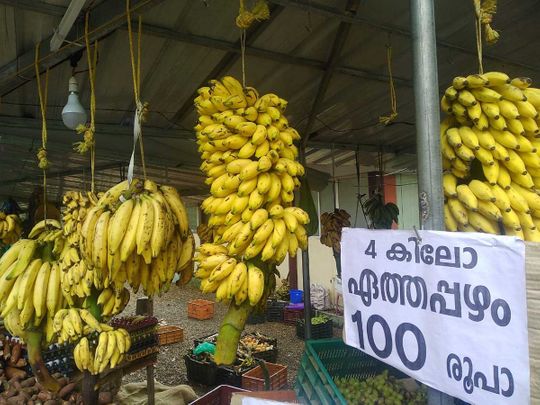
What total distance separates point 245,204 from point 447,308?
2.18 ft

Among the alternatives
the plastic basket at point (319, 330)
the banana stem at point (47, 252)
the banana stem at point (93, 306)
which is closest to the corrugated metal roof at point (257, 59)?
the banana stem at point (47, 252)

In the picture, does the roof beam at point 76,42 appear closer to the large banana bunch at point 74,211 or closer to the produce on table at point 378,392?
the large banana bunch at point 74,211

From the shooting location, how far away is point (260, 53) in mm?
2541

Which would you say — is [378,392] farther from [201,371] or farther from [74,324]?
[201,371]

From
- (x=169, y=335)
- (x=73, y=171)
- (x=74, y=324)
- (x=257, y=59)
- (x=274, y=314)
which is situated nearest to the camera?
(x=74, y=324)

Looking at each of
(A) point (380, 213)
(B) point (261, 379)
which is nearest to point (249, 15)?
(A) point (380, 213)

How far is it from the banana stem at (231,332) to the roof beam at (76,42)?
136cm

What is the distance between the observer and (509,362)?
790 millimetres

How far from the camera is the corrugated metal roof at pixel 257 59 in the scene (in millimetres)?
2164

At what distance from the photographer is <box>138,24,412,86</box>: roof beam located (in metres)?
2.24

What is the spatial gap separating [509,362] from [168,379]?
5046 mm

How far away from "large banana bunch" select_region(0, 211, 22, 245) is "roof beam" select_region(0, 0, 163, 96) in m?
1.32

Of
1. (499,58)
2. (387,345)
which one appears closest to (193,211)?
(499,58)

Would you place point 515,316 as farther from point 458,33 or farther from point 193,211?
point 193,211
